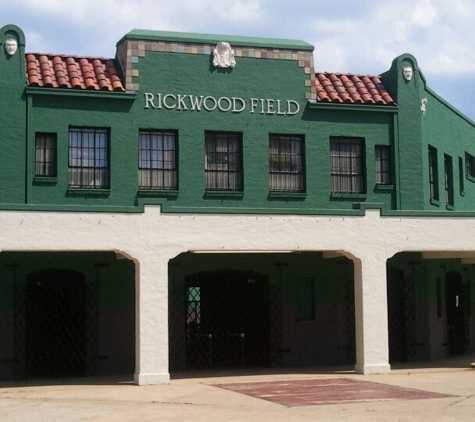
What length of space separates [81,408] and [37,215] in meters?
5.38

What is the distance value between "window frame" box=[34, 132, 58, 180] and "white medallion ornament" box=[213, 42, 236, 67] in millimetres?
4929

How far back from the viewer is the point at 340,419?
51.9ft

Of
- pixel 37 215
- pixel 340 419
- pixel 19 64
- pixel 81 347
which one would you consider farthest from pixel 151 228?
pixel 340 419

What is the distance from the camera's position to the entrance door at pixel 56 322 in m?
24.7

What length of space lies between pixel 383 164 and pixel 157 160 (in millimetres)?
6755

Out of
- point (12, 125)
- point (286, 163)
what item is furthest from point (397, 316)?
point (12, 125)

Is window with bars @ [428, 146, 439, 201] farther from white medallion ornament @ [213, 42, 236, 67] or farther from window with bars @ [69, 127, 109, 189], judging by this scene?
window with bars @ [69, 127, 109, 189]

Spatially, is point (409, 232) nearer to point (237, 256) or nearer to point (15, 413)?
point (237, 256)

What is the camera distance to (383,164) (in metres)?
27.9

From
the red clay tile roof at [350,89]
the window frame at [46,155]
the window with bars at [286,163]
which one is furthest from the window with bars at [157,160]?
the red clay tile roof at [350,89]

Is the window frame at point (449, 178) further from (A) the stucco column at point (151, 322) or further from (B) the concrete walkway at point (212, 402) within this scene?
(A) the stucco column at point (151, 322)

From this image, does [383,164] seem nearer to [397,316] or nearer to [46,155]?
[397,316]

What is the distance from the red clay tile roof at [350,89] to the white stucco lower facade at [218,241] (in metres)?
4.59

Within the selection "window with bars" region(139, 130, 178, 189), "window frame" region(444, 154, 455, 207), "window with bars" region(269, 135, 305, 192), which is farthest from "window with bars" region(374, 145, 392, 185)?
"window with bars" region(139, 130, 178, 189)
